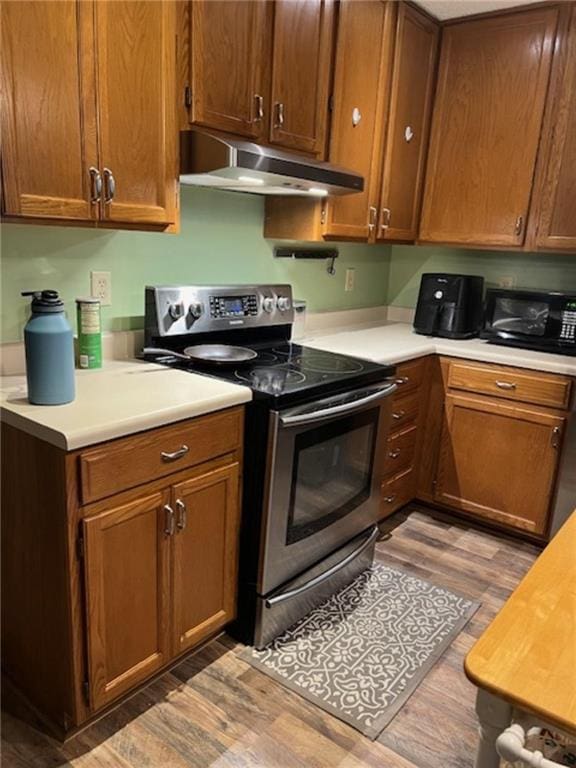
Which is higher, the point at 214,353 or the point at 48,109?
the point at 48,109

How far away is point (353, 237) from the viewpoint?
2.62m

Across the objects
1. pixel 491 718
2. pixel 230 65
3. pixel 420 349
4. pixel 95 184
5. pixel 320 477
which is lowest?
pixel 320 477

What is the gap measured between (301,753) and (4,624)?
94cm

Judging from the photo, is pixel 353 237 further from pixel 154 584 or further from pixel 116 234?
pixel 154 584

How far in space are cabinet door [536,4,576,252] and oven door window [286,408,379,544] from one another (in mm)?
1300

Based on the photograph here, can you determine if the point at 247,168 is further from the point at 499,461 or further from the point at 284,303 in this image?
the point at 499,461

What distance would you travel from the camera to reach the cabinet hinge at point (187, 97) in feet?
5.82

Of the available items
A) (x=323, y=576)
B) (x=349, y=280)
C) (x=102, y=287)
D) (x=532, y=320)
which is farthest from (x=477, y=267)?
(x=102, y=287)

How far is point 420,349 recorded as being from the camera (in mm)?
2697

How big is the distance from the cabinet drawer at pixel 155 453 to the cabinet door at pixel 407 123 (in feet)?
4.94

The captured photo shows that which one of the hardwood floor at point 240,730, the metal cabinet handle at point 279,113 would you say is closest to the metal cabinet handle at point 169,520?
the hardwood floor at point 240,730

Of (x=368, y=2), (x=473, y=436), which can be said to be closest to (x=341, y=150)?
(x=368, y=2)

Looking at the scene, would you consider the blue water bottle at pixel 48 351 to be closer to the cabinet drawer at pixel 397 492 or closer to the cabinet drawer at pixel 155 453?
the cabinet drawer at pixel 155 453

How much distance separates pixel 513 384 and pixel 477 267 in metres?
0.90
